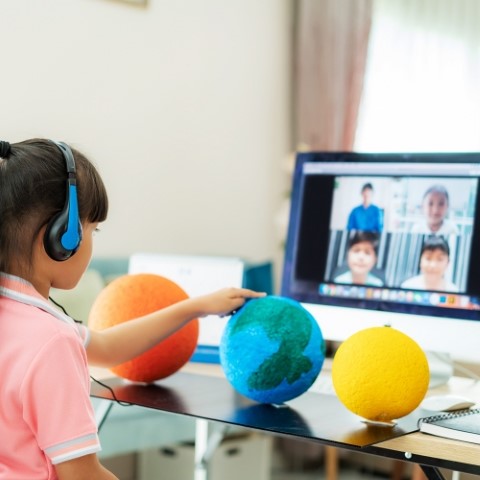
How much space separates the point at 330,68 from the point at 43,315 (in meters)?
2.75

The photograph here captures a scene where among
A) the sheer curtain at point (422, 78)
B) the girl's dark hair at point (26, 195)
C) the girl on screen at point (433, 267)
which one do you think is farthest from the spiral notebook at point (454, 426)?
the sheer curtain at point (422, 78)

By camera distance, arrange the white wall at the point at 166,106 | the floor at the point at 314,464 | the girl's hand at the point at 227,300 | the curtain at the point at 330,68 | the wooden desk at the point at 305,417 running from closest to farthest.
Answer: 1. the wooden desk at the point at 305,417
2. the girl's hand at the point at 227,300
3. the white wall at the point at 166,106
4. the floor at the point at 314,464
5. the curtain at the point at 330,68

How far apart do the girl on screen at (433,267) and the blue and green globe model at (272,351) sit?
12.0 inches

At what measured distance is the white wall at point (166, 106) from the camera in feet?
9.09

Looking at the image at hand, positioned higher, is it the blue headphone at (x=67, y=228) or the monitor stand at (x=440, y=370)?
the blue headphone at (x=67, y=228)

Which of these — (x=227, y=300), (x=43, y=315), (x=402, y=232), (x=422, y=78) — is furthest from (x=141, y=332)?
(x=422, y=78)

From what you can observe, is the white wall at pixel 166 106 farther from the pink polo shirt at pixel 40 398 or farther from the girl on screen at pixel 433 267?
the pink polo shirt at pixel 40 398

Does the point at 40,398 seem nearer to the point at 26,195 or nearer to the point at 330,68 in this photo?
the point at 26,195

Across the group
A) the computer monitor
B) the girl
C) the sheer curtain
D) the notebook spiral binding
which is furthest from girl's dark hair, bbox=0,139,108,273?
the sheer curtain

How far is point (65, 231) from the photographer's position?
100cm

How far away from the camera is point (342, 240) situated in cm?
159

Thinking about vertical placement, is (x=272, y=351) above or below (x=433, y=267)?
below

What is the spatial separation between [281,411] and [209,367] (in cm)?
42

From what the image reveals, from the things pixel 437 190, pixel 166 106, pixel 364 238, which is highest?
pixel 166 106
